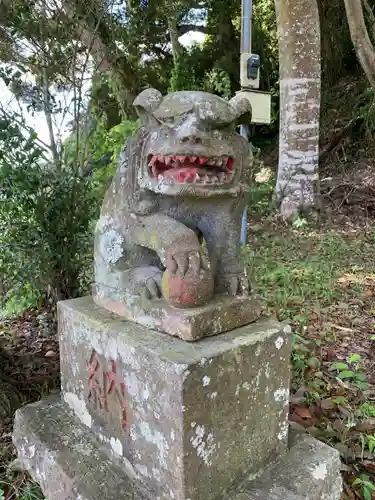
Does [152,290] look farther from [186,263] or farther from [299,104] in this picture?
[299,104]

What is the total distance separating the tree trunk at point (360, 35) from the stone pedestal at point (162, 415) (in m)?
5.06

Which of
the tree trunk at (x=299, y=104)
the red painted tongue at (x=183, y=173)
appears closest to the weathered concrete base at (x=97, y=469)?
the red painted tongue at (x=183, y=173)

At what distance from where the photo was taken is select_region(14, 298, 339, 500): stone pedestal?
1149mm

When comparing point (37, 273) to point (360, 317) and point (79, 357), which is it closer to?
point (79, 357)

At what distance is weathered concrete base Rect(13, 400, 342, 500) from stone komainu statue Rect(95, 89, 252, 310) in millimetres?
503

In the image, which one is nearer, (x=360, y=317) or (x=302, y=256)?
(x=360, y=317)

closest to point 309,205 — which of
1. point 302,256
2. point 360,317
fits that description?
point 302,256

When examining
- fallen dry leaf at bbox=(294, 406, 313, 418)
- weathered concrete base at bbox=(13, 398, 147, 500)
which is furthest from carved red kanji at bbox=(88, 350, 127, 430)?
fallen dry leaf at bbox=(294, 406, 313, 418)

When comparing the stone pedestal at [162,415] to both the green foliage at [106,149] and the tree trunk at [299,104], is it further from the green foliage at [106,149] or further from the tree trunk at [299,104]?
the tree trunk at [299,104]

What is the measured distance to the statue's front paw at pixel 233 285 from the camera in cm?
137

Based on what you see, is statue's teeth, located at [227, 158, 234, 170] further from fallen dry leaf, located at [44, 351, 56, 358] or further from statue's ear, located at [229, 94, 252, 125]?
fallen dry leaf, located at [44, 351, 56, 358]

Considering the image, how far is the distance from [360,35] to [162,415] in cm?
547

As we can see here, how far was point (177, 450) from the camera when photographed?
1.14 meters

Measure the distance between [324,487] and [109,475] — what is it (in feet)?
2.12
